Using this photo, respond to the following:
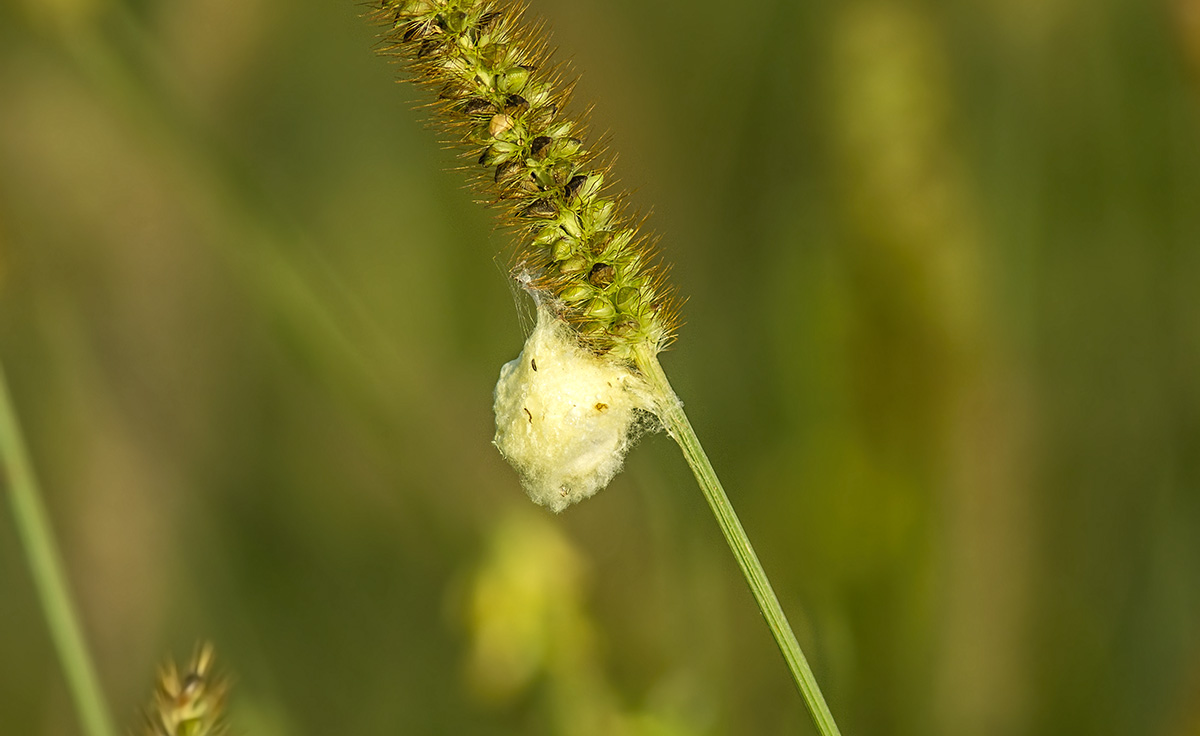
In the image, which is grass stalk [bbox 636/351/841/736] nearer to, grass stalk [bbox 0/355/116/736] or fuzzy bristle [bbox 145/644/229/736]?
fuzzy bristle [bbox 145/644/229/736]

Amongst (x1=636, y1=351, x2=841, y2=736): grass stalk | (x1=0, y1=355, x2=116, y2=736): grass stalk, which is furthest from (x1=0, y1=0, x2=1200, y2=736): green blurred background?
(x1=636, y1=351, x2=841, y2=736): grass stalk

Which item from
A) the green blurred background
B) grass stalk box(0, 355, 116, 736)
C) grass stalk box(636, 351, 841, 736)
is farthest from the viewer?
the green blurred background

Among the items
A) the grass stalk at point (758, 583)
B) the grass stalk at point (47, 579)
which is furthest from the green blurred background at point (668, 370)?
the grass stalk at point (758, 583)

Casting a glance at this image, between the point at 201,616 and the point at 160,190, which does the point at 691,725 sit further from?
the point at 160,190

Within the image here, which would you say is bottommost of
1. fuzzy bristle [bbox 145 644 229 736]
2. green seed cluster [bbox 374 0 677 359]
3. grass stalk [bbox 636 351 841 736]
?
grass stalk [bbox 636 351 841 736]

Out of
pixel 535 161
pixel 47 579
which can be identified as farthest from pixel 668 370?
pixel 535 161
